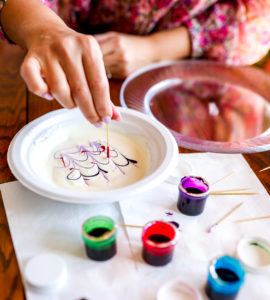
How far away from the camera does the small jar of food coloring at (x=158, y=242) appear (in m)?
0.58

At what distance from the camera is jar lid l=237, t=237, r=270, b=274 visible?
592 millimetres

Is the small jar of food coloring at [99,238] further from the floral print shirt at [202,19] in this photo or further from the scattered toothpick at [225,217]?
the floral print shirt at [202,19]

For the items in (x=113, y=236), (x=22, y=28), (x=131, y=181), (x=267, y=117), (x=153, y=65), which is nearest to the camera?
(x=113, y=236)

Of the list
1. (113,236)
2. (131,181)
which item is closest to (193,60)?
(131,181)

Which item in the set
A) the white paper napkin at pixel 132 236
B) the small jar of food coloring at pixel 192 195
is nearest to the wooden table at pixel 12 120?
the white paper napkin at pixel 132 236

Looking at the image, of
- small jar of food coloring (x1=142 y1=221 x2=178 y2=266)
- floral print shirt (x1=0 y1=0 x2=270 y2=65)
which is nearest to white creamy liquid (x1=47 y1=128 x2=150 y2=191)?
small jar of food coloring (x1=142 y1=221 x2=178 y2=266)

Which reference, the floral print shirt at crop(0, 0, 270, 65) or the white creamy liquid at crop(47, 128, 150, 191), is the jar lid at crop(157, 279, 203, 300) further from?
the floral print shirt at crop(0, 0, 270, 65)

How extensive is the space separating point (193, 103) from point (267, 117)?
0.57 feet

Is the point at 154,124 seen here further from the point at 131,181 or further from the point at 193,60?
the point at 193,60

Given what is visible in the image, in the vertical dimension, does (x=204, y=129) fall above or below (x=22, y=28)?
below

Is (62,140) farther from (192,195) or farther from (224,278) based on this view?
(224,278)

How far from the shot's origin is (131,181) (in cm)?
72

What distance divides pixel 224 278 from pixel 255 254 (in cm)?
9

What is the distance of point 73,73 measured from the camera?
679 millimetres
